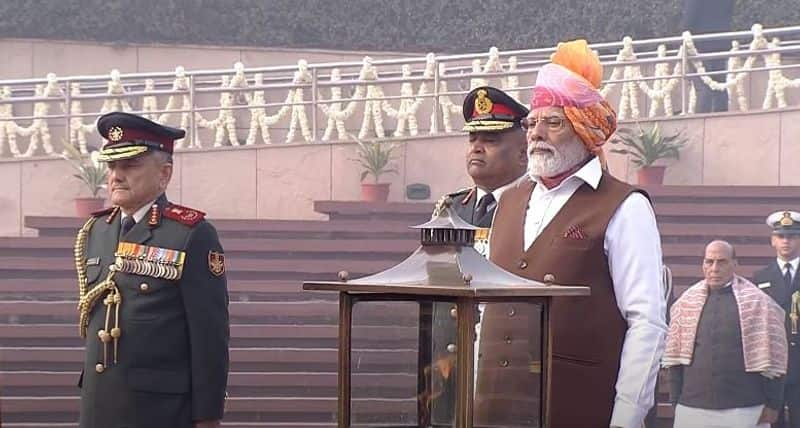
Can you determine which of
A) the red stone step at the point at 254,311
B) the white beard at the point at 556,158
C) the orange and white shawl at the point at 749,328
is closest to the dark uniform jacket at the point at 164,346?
the white beard at the point at 556,158

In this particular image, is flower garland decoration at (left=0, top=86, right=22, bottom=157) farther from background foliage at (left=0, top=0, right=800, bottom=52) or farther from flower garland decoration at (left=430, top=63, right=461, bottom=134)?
background foliage at (left=0, top=0, right=800, bottom=52)

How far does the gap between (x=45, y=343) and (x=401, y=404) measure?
310 inches

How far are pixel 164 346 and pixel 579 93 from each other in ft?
5.34

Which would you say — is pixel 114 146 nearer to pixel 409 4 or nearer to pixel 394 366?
pixel 394 366

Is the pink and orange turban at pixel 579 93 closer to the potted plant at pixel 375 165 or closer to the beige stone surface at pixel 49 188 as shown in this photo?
the potted plant at pixel 375 165

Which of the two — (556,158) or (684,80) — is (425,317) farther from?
(684,80)

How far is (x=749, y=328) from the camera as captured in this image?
7887 mm

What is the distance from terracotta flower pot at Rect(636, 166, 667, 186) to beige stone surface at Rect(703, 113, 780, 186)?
54 cm

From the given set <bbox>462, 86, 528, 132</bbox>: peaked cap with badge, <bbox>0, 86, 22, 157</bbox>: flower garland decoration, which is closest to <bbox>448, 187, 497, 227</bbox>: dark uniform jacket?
<bbox>462, 86, 528, 132</bbox>: peaked cap with badge

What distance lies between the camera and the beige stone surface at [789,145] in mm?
14172

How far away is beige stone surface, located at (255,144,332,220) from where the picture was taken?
14.6 metres

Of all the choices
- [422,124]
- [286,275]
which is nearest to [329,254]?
[286,275]

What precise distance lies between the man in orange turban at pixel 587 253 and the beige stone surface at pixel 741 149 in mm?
10778

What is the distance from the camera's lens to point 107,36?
69.3 ft
